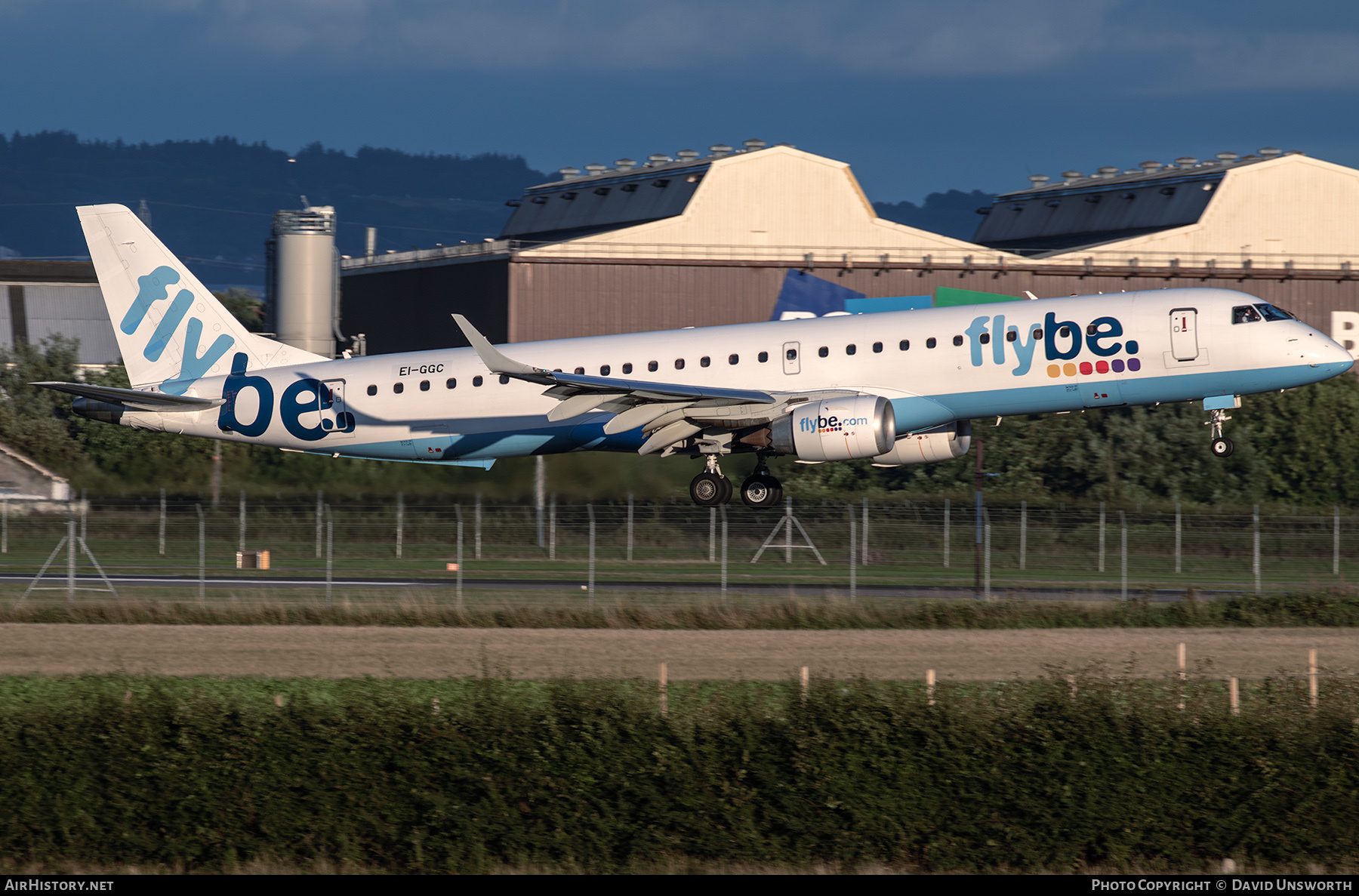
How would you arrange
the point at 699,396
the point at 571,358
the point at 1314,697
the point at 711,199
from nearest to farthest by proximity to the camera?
the point at 1314,697, the point at 699,396, the point at 571,358, the point at 711,199

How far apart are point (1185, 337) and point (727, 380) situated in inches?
407

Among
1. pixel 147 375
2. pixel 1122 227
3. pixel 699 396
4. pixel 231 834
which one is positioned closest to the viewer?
pixel 231 834

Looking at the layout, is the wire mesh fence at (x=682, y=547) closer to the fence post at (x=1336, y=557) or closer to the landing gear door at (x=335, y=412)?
the fence post at (x=1336, y=557)

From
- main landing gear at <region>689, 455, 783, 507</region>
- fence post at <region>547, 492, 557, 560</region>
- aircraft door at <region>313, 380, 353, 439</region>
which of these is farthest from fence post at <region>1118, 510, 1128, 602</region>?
aircraft door at <region>313, 380, 353, 439</region>

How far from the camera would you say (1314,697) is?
74.6 ft

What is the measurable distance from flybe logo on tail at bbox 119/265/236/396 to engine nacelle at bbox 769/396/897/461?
16.5m

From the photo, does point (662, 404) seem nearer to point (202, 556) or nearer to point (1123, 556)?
point (202, 556)

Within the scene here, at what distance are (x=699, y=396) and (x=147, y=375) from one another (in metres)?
16.4

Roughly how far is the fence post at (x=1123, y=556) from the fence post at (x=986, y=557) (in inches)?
147

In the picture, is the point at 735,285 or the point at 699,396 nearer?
the point at 699,396

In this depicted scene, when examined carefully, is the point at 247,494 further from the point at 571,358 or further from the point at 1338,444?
the point at 1338,444

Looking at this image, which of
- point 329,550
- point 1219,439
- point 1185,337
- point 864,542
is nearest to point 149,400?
point 329,550

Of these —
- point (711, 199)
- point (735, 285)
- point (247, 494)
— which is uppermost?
point (711, 199)

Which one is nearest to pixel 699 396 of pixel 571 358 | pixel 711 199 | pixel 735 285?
pixel 571 358
